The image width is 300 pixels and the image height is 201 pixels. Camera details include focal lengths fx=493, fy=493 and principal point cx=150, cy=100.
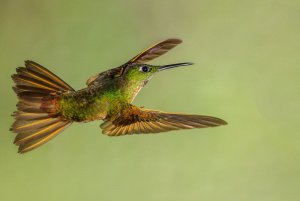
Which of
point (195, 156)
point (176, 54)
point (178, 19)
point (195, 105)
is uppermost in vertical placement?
point (178, 19)

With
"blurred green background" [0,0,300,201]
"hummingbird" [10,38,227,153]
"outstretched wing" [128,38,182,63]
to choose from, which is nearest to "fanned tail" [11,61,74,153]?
"hummingbird" [10,38,227,153]

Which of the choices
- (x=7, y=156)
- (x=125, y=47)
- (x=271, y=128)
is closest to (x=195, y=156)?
(x=271, y=128)

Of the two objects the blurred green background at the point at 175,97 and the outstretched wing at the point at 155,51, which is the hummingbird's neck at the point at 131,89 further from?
the blurred green background at the point at 175,97

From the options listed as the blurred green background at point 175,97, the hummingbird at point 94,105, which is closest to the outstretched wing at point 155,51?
the hummingbird at point 94,105

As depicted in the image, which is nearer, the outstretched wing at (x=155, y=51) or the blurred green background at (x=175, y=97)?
the outstretched wing at (x=155, y=51)

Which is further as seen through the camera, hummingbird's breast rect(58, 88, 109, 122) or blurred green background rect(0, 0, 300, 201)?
blurred green background rect(0, 0, 300, 201)

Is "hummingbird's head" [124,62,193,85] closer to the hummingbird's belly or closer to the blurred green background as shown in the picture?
the hummingbird's belly

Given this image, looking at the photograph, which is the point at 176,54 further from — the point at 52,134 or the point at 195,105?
the point at 52,134
